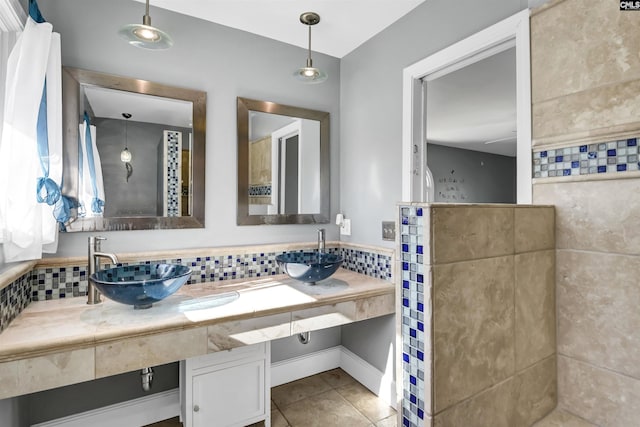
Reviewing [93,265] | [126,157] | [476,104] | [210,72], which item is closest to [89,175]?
[126,157]

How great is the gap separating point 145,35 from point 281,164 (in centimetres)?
110

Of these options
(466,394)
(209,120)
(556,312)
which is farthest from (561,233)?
(209,120)

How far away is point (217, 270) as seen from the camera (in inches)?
80.4

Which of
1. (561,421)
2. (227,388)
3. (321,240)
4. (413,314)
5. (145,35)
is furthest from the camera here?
(321,240)

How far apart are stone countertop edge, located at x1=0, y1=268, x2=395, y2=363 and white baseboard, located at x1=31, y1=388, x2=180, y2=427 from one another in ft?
2.13

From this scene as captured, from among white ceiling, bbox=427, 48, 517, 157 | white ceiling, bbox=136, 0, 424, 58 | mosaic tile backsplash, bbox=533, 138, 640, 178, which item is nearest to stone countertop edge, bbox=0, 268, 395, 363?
mosaic tile backsplash, bbox=533, 138, 640, 178

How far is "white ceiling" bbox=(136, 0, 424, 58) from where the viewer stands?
187 cm

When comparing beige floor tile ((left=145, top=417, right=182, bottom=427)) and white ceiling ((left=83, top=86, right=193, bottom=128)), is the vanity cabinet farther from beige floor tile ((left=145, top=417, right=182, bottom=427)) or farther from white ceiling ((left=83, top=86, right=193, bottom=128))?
white ceiling ((left=83, top=86, right=193, bottom=128))

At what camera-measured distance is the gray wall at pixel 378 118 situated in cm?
179

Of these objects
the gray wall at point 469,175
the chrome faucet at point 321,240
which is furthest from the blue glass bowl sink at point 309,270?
the gray wall at point 469,175

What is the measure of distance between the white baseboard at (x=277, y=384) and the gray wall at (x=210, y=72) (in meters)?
0.87

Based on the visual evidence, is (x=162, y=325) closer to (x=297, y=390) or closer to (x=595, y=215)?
(x=297, y=390)

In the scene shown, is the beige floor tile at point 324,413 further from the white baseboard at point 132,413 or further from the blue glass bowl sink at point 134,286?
the blue glass bowl sink at point 134,286

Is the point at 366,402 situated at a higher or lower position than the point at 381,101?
lower
